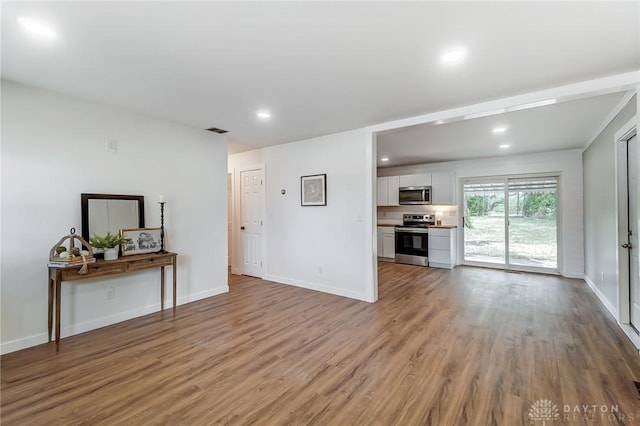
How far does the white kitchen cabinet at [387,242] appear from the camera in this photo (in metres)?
7.03

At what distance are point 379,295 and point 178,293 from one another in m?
2.83

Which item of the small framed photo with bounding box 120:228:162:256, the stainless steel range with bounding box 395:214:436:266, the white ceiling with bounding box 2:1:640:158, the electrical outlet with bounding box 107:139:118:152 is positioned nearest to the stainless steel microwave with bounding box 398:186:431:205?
the stainless steel range with bounding box 395:214:436:266

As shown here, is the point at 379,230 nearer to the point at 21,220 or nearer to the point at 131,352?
the point at 131,352

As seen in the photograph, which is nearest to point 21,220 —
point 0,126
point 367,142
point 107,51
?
point 0,126

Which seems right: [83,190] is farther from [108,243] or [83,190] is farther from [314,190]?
[314,190]

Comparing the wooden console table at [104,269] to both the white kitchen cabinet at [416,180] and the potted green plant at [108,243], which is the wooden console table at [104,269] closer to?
the potted green plant at [108,243]

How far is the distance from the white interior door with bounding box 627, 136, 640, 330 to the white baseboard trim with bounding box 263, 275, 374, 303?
2743mm

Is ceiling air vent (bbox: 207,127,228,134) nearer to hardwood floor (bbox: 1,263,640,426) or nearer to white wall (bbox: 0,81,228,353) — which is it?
white wall (bbox: 0,81,228,353)

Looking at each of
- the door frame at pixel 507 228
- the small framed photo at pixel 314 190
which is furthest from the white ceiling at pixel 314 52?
the door frame at pixel 507 228

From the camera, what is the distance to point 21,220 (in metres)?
2.66

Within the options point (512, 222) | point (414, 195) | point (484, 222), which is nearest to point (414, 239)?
point (414, 195)

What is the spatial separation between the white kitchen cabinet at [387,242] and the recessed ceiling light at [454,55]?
16.8ft

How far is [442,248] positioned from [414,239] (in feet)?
2.10

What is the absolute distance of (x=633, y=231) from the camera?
2998mm
